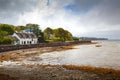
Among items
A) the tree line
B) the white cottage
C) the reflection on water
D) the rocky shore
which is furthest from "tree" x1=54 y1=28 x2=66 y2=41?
the rocky shore

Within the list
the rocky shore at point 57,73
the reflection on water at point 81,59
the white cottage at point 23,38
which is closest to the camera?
the rocky shore at point 57,73

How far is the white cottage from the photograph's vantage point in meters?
99.8

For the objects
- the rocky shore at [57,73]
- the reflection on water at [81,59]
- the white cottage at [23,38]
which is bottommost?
the reflection on water at [81,59]

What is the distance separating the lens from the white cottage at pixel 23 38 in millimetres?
99750

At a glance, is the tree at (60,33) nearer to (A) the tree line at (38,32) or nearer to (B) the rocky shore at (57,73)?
(A) the tree line at (38,32)

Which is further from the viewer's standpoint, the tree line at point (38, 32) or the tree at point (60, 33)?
the tree at point (60, 33)

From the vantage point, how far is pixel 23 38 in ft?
339

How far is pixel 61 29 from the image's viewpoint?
15312cm

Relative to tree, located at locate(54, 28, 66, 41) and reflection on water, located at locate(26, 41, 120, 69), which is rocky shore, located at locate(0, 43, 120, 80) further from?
tree, located at locate(54, 28, 66, 41)

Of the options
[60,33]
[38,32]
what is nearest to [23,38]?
[38,32]

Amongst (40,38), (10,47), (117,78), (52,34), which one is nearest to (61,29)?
(52,34)

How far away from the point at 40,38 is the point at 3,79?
9927cm

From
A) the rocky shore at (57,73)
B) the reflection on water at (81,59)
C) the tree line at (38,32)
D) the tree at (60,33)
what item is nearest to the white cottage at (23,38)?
the tree line at (38,32)

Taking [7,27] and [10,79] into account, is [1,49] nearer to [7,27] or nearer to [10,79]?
[10,79]
